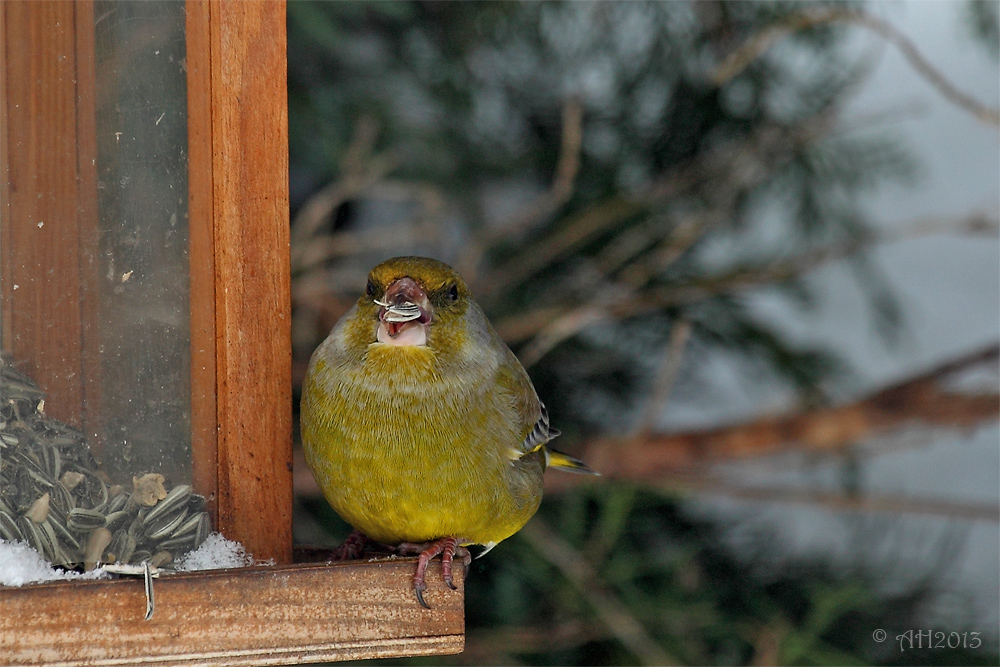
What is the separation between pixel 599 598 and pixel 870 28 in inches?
80.6

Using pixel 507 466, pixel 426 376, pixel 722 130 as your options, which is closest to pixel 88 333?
pixel 426 376

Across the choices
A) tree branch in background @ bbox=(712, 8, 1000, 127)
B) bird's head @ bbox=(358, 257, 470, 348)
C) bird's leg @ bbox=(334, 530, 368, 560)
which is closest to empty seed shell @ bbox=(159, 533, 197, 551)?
bird's leg @ bbox=(334, 530, 368, 560)

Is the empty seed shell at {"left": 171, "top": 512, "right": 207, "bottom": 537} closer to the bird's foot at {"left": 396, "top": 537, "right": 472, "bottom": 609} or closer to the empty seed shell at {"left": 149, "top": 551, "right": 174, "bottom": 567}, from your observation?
the empty seed shell at {"left": 149, "top": 551, "right": 174, "bottom": 567}

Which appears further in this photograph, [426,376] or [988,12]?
[988,12]

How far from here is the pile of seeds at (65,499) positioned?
158cm

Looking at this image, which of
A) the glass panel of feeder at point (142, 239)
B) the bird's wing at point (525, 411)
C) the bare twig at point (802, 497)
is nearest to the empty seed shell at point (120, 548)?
the glass panel of feeder at point (142, 239)

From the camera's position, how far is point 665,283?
3652 mm

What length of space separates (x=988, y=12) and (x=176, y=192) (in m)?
2.85

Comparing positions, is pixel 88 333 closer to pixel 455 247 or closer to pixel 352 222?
pixel 455 247

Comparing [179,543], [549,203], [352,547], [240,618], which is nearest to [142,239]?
[179,543]

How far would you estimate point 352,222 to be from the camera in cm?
462

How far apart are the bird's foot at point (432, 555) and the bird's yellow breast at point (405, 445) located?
2cm

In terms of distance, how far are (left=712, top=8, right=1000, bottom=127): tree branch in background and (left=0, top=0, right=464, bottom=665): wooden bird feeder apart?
203cm

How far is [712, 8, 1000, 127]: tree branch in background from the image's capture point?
3.03m
